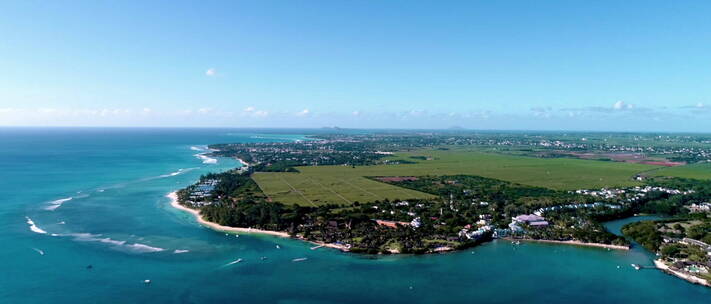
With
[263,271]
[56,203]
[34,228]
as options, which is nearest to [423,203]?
[263,271]

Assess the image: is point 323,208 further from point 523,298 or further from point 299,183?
point 523,298

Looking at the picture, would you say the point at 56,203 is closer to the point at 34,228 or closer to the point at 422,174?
the point at 34,228

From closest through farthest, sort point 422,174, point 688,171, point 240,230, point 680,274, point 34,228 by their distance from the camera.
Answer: point 680,274 → point 34,228 → point 240,230 → point 422,174 → point 688,171

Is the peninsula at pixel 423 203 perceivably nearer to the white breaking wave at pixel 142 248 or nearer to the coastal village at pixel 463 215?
the coastal village at pixel 463 215

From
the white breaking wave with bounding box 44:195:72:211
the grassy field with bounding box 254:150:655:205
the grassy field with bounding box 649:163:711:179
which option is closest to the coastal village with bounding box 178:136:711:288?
the grassy field with bounding box 254:150:655:205

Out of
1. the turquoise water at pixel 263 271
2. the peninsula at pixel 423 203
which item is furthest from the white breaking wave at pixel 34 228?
the peninsula at pixel 423 203

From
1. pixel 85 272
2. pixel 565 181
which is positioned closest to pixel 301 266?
pixel 85 272
